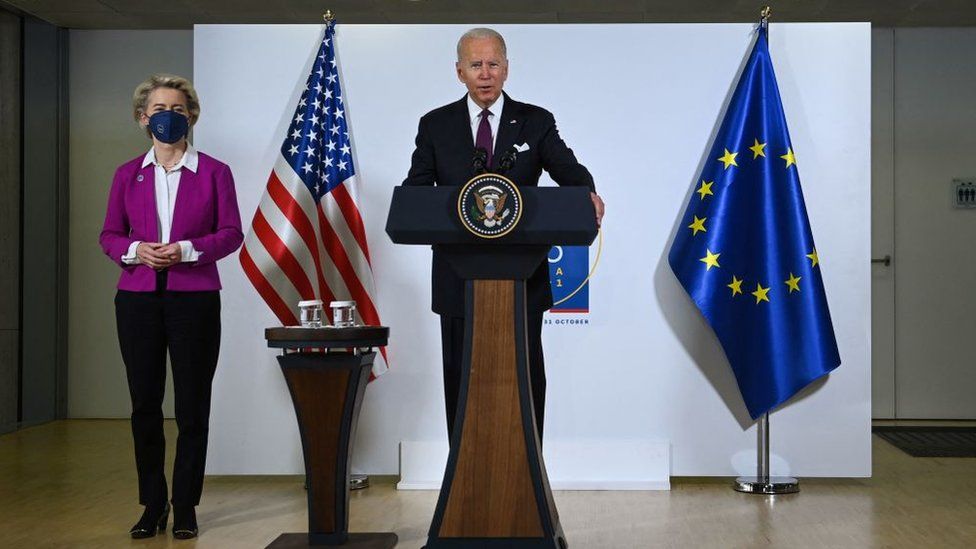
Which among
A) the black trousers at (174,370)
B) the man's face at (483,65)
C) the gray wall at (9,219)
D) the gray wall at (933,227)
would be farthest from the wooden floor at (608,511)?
the gray wall at (933,227)

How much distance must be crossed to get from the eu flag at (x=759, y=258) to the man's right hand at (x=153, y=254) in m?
2.12

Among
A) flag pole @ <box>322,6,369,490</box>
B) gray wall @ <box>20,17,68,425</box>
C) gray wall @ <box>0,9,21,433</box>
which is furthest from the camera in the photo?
gray wall @ <box>20,17,68,425</box>

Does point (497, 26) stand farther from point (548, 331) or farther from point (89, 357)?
point (89, 357)

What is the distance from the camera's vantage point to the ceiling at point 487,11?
6.59m

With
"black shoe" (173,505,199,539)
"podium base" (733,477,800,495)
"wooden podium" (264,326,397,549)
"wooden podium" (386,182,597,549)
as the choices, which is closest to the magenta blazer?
"wooden podium" (264,326,397,549)

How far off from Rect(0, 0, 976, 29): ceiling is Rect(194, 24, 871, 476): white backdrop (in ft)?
6.81

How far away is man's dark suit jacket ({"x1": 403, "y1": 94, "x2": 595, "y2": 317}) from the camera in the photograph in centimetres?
308

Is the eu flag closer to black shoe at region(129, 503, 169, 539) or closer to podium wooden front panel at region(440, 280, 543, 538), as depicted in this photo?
podium wooden front panel at region(440, 280, 543, 538)

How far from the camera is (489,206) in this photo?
2.62 meters

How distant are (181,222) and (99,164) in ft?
13.6

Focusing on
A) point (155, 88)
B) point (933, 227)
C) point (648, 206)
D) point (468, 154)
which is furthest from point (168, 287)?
point (933, 227)

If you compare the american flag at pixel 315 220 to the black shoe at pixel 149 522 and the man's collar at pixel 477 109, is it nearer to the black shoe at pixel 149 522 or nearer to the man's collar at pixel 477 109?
the black shoe at pixel 149 522

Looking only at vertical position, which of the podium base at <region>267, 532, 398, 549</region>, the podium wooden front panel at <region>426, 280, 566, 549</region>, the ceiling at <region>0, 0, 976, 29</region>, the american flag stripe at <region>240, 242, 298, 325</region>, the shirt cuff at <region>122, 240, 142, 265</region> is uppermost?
the ceiling at <region>0, 0, 976, 29</region>

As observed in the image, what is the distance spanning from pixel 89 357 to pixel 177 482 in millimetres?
4110
